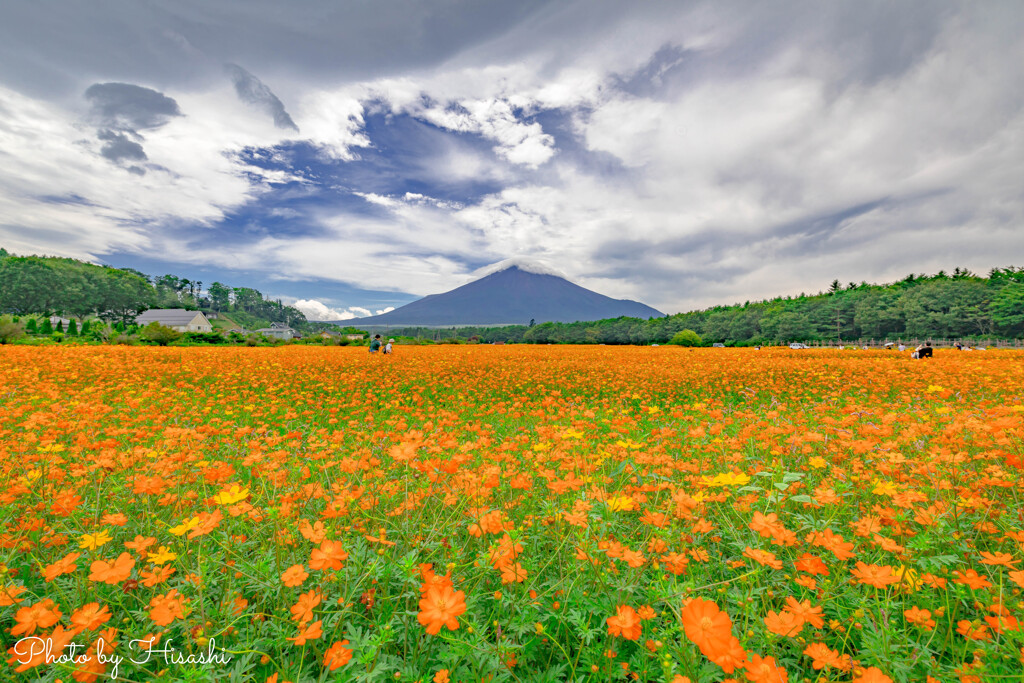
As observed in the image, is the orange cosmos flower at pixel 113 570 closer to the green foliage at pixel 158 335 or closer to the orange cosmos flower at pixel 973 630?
the orange cosmos flower at pixel 973 630

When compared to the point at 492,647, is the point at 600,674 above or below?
below

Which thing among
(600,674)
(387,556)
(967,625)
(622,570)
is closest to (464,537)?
(387,556)

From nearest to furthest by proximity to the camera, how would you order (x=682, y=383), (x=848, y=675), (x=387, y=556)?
(x=848, y=675), (x=387, y=556), (x=682, y=383)

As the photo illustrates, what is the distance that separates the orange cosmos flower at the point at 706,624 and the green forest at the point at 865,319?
49.0m

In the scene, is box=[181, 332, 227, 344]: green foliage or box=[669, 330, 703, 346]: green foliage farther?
box=[669, 330, 703, 346]: green foliage

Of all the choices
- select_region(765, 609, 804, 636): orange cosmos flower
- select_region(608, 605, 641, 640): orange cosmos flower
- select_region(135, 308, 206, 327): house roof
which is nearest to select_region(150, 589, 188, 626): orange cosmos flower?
select_region(608, 605, 641, 640): orange cosmos flower

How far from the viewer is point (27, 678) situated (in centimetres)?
156

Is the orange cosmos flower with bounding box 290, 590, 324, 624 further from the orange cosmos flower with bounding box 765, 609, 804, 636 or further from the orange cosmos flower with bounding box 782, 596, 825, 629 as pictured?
the orange cosmos flower with bounding box 782, 596, 825, 629

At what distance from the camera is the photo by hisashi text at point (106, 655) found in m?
1.41

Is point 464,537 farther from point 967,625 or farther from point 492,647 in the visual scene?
point 967,625

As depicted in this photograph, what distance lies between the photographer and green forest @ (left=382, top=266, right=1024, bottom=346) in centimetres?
4928

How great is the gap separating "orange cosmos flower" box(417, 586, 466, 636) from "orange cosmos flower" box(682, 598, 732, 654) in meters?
0.72

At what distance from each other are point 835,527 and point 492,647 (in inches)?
99.5

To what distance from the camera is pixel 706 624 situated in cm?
122
